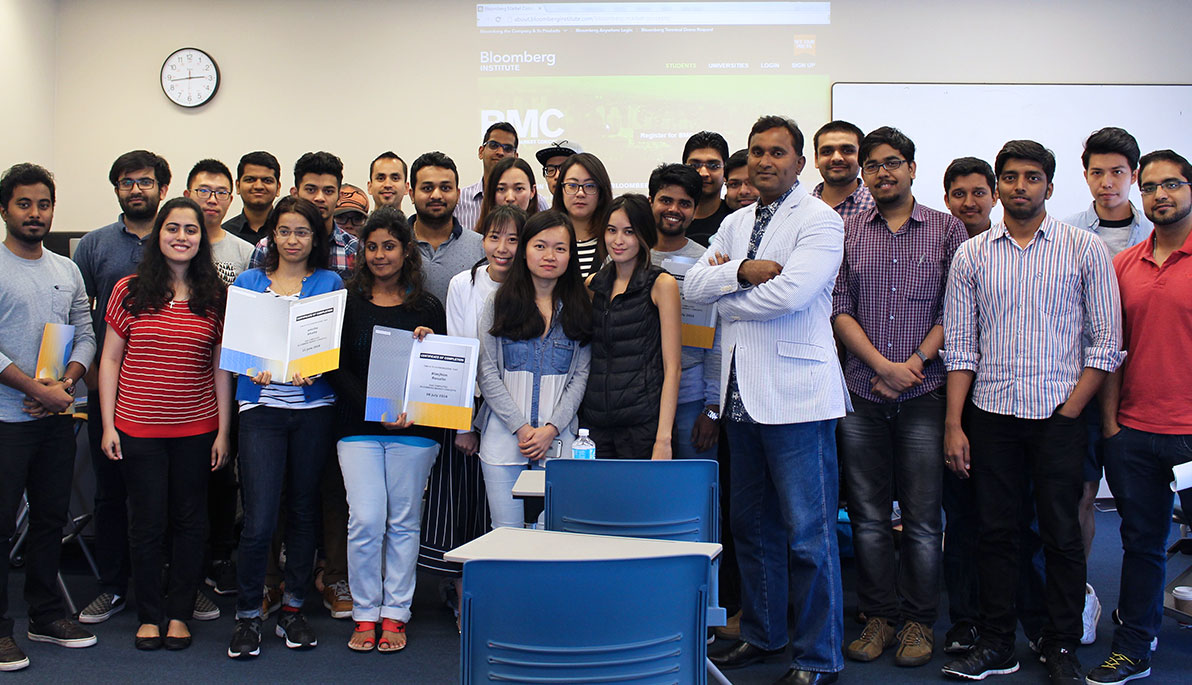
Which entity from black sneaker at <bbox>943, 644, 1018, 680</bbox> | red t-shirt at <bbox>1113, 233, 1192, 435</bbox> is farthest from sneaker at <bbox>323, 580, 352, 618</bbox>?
red t-shirt at <bbox>1113, 233, 1192, 435</bbox>

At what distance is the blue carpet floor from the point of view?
3.04m

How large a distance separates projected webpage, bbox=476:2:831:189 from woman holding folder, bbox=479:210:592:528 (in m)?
3.45

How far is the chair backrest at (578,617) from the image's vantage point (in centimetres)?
154

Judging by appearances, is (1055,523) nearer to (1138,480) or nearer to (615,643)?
(1138,480)

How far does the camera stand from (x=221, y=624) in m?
3.58

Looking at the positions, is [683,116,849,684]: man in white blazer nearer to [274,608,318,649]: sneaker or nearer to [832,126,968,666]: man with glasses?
[832,126,968,666]: man with glasses

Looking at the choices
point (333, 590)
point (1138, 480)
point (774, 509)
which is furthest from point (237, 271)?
point (1138, 480)

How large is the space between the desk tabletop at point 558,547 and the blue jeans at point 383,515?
1.21 m

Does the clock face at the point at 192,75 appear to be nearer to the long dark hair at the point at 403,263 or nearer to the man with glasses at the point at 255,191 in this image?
the man with glasses at the point at 255,191

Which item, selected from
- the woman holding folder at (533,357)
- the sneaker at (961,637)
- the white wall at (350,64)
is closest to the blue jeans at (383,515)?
the woman holding folder at (533,357)

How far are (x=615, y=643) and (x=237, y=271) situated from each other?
9.62 ft

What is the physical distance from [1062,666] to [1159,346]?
1.16 metres

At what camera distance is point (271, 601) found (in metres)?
3.69

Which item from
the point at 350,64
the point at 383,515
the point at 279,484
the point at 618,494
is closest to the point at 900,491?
the point at 618,494
